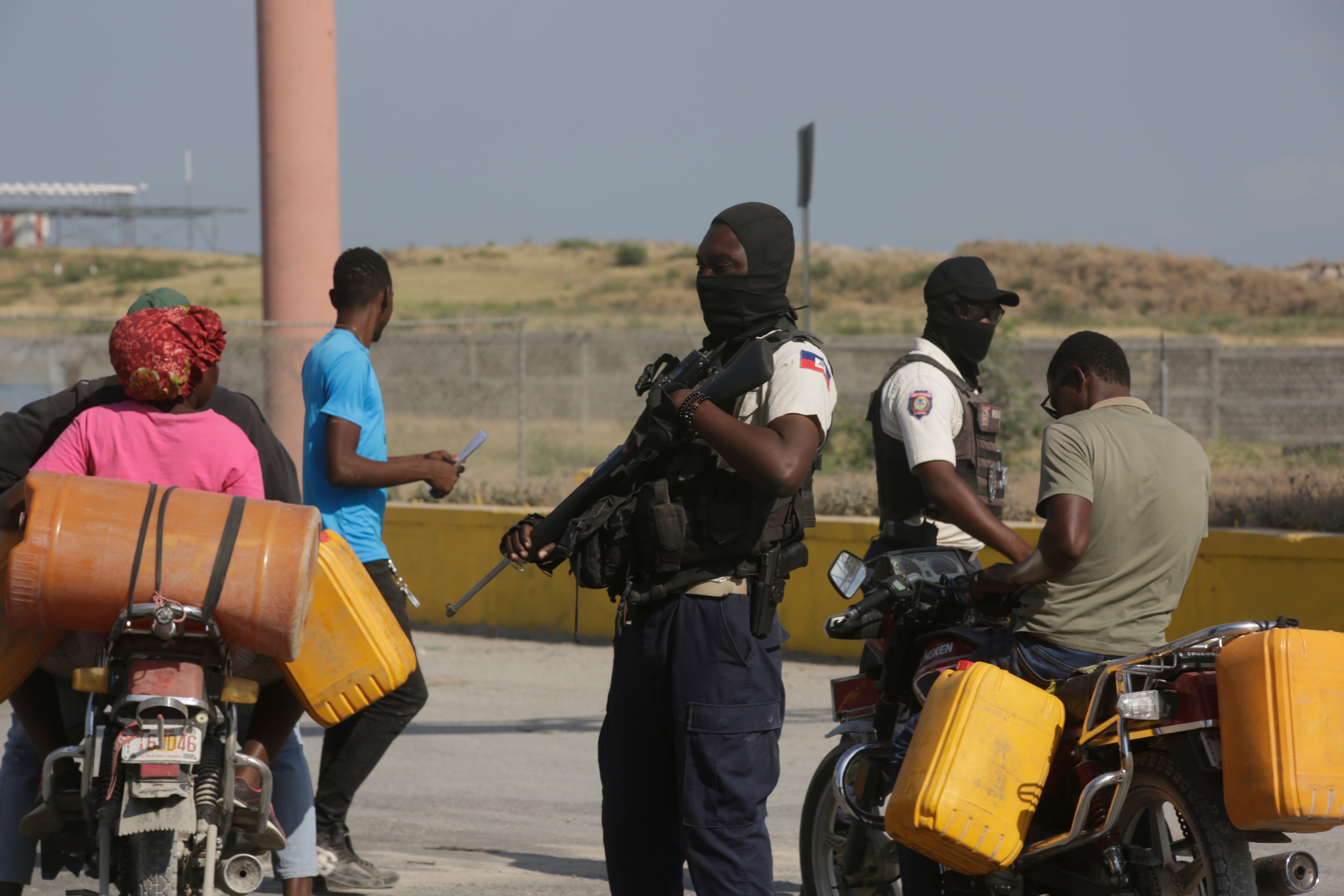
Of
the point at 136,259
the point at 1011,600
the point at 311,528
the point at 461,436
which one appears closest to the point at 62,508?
the point at 311,528

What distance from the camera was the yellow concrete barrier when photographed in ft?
25.0

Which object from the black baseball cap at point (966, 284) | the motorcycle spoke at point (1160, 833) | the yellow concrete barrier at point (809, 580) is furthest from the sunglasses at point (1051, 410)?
the yellow concrete barrier at point (809, 580)

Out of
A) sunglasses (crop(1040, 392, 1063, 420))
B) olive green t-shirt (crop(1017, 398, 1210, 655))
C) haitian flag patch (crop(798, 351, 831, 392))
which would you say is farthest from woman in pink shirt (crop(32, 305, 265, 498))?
sunglasses (crop(1040, 392, 1063, 420))

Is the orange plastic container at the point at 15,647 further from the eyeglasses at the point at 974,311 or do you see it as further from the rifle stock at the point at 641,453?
the eyeglasses at the point at 974,311

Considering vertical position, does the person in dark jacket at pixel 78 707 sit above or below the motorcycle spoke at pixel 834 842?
above

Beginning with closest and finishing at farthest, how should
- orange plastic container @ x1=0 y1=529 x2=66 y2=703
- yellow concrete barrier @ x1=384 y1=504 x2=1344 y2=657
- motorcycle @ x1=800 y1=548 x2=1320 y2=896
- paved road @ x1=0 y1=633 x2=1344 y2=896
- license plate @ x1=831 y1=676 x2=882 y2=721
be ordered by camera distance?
motorcycle @ x1=800 y1=548 x2=1320 y2=896, orange plastic container @ x1=0 y1=529 x2=66 y2=703, license plate @ x1=831 y1=676 x2=882 y2=721, paved road @ x1=0 y1=633 x2=1344 y2=896, yellow concrete barrier @ x1=384 y1=504 x2=1344 y2=657

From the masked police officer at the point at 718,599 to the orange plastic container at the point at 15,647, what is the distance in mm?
1400

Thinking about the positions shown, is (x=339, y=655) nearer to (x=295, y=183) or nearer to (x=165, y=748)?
(x=165, y=748)

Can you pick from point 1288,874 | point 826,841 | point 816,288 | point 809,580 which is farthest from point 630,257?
point 1288,874

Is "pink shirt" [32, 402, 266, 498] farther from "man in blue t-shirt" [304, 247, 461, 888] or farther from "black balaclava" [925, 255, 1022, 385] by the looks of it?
"black balaclava" [925, 255, 1022, 385]

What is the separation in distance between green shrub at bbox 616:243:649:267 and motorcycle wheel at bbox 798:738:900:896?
57942 mm

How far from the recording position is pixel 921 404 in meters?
4.19

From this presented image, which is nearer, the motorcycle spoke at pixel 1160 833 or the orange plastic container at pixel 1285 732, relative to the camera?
the orange plastic container at pixel 1285 732

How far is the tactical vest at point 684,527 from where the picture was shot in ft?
10.3
